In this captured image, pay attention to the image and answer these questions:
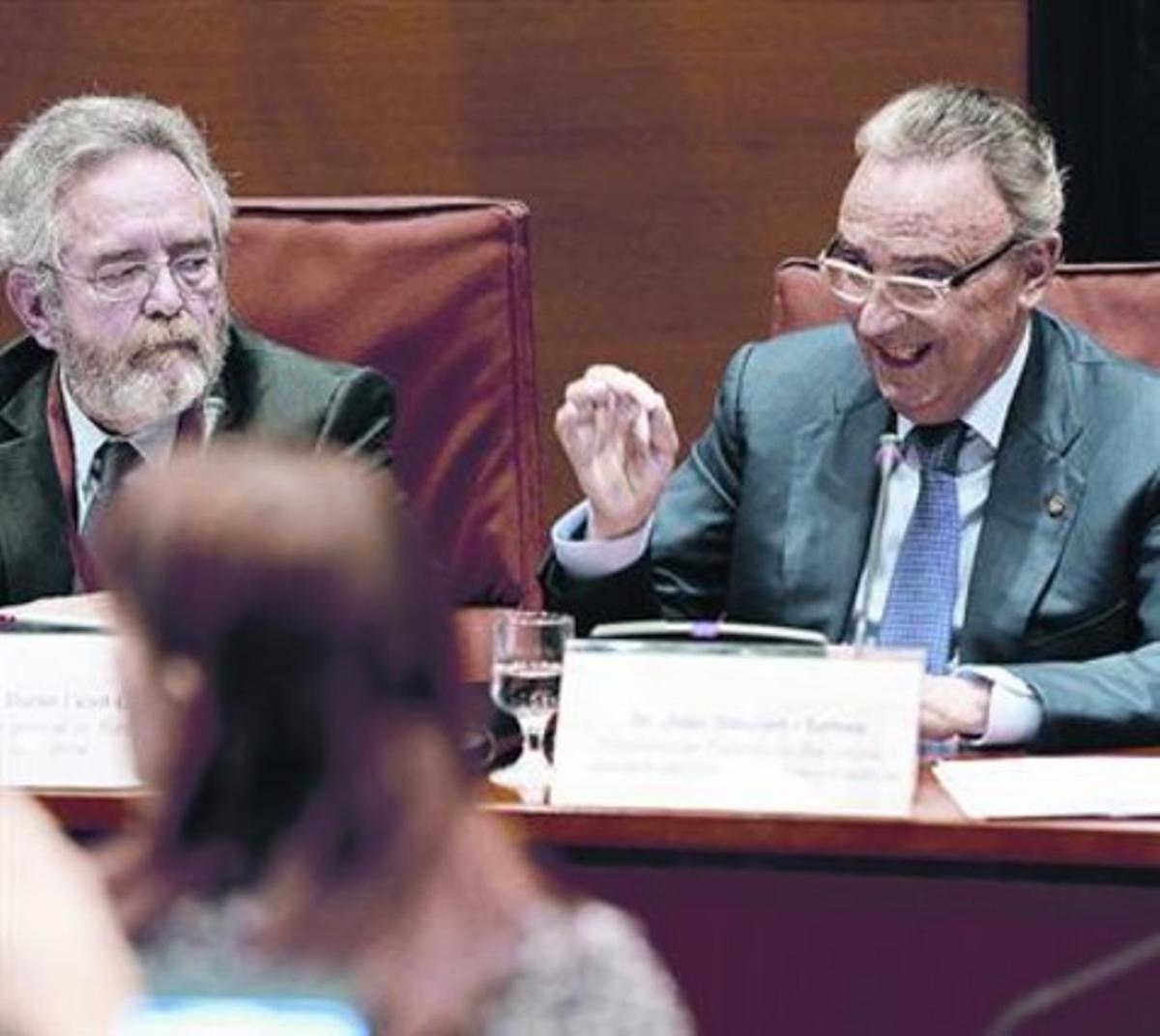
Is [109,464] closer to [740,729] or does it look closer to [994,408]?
[994,408]

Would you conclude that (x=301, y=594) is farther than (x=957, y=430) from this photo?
No

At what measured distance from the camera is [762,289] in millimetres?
4012

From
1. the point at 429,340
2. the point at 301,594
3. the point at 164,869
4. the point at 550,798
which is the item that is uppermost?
the point at 301,594

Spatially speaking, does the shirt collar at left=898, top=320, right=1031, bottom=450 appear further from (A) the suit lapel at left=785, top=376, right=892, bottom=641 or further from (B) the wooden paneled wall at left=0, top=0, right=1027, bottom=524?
(B) the wooden paneled wall at left=0, top=0, right=1027, bottom=524

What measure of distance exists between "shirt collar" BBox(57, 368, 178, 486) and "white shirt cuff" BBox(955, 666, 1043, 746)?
0.97m

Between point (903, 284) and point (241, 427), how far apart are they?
71 cm

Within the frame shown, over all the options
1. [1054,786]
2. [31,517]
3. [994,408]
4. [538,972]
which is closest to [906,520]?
[994,408]

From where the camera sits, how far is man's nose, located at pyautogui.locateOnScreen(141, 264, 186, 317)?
9.68ft

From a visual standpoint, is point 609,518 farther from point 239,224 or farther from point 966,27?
point 966,27

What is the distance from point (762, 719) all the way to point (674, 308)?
189 cm

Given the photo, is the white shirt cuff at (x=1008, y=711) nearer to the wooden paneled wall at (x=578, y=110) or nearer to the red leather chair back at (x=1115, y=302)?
the red leather chair back at (x=1115, y=302)

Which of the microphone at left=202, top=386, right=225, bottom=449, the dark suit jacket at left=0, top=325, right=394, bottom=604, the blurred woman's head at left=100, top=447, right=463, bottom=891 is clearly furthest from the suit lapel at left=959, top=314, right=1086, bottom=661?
the blurred woman's head at left=100, top=447, right=463, bottom=891

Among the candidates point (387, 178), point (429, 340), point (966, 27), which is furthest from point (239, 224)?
point (966, 27)

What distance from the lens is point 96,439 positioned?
3008 mm
